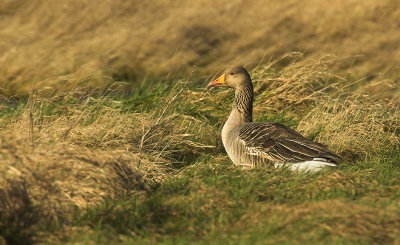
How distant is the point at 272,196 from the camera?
5.53 meters

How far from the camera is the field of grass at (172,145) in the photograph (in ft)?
15.6

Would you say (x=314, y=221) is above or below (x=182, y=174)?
above

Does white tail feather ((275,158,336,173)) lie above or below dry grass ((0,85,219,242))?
below

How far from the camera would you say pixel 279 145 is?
6.62 meters

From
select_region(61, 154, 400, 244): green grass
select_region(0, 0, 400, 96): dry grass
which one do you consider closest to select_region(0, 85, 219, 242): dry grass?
select_region(61, 154, 400, 244): green grass

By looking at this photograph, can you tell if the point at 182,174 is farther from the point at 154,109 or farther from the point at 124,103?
the point at 124,103

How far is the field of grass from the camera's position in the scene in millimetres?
4750

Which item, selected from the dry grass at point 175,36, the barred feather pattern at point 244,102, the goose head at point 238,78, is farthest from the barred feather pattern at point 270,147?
the dry grass at point 175,36

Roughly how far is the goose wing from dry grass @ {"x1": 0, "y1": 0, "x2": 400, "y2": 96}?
6034 millimetres

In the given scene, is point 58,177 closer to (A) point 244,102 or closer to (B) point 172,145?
(B) point 172,145

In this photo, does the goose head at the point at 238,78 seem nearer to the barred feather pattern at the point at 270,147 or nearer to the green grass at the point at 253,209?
the barred feather pattern at the point at 270,147

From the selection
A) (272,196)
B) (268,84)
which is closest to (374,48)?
(268,84)

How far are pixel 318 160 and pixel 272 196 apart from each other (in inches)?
40.6

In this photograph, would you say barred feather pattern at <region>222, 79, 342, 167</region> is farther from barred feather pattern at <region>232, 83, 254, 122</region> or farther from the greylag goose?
barred feather pattern at <region>232, 83, 254, 122</region>
